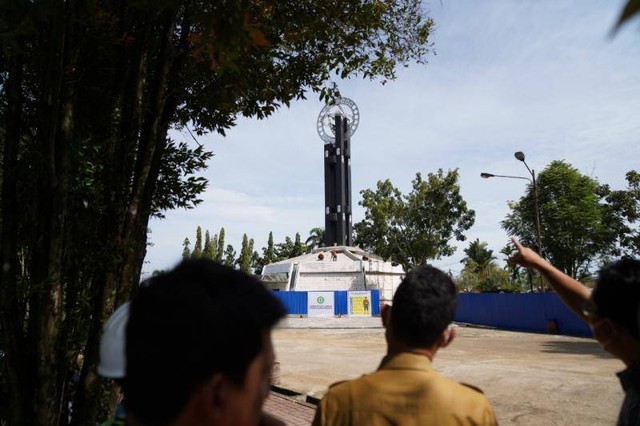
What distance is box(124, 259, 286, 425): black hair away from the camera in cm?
94

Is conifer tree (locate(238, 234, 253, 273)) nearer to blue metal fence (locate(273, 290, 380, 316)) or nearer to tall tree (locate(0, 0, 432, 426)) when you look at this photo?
blue metal fence (locate(273, 290, 380, 316))

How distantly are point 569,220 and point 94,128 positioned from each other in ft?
109

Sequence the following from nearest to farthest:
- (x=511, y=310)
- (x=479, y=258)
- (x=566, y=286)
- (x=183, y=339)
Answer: (x=183, y=339), (x=566, y=286), (x=511, y=310), (x=479, y=258)

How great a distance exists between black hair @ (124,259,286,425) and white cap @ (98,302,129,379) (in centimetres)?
44

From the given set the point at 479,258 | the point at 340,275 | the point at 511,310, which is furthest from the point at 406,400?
the point at 479,258

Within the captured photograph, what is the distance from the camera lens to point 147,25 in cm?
385

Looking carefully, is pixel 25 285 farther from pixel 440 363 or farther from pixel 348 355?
pixel 348 355

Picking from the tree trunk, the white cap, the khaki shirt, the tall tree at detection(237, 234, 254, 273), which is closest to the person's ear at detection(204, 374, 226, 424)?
the white cap

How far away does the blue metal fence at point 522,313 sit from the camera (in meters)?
22.0

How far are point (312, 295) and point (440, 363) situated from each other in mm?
21166

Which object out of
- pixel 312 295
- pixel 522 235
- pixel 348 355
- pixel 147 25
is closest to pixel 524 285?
pixel 522 235

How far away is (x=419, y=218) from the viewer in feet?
114

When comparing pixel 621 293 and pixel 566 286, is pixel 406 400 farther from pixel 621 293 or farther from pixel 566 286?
pixel 566 286

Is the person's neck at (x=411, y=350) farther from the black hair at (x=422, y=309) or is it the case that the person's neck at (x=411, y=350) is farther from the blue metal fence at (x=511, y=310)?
the blue metal fence at (x=511, y=310)
